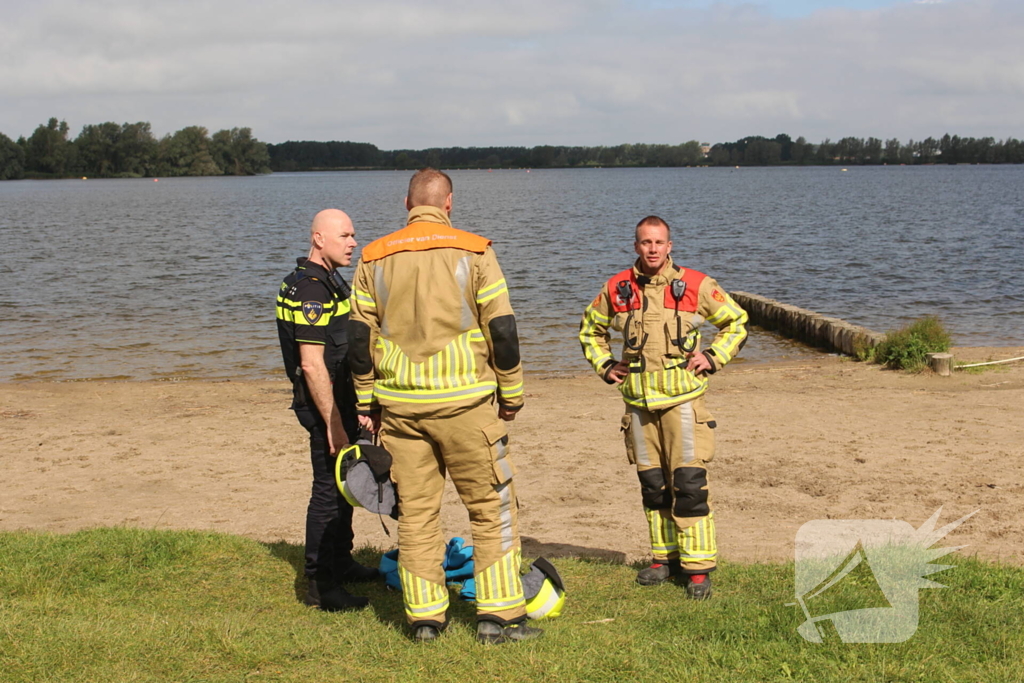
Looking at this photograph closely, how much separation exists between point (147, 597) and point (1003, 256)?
3529 centimetres

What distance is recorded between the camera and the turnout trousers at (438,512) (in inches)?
176

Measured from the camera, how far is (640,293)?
550 centimetres

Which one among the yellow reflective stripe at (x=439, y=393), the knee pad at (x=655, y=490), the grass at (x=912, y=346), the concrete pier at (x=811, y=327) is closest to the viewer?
the yellow reflective stripe at (x=439, y=393)

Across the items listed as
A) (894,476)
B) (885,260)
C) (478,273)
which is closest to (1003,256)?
(885,260)

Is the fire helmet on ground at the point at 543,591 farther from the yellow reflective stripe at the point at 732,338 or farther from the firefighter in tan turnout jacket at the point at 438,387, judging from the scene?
the yellow reflective stripe at the point at 732,338

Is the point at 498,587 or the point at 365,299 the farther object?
the point at 498,587

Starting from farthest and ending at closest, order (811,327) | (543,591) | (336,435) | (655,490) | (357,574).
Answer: (811,327)
(357,574)
(655,490)
(336,435)
(543,591)

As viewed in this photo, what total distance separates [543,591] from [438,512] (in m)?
0.83

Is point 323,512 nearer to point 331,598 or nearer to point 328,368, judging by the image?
point 331,598

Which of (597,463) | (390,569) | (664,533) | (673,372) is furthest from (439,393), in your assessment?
(597,463)

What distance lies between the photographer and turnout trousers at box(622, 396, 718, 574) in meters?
5.40

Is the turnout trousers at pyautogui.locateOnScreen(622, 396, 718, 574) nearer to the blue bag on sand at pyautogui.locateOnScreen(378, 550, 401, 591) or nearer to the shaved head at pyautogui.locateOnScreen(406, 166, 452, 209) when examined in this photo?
the blue bag on sand at pyautogui.locateOnScreen(378, 550, 401, 591)

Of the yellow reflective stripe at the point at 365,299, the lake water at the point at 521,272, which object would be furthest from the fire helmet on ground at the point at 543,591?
the lake water at the point at 521,272

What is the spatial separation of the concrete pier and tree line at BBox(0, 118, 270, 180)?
173 metres
